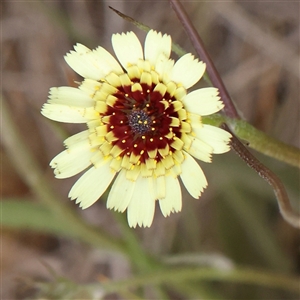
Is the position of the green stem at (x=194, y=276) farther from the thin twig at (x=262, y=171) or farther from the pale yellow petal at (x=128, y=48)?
the pale yellow petal at (x=128, y=48)

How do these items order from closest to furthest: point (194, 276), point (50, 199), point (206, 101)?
point (206, 101) → point (194, 276) → point (50, 199)

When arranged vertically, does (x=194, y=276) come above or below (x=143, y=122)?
below

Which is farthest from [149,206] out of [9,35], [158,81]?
[9,35]

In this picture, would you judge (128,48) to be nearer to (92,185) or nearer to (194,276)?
(92,185)

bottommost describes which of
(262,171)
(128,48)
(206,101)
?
(262,171)

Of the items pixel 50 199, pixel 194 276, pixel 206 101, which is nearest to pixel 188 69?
pixel 206 101

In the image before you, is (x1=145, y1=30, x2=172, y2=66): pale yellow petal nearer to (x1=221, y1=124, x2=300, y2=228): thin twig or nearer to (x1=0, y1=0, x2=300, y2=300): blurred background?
(x1=221, y1=124, x2=300, y2=228): thin twig

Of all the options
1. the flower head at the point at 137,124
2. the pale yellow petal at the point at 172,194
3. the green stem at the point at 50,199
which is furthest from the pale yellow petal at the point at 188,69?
the green stem at the point at 50,199
